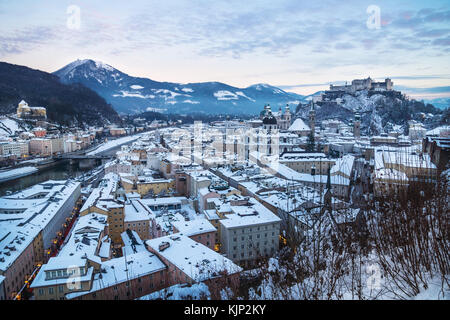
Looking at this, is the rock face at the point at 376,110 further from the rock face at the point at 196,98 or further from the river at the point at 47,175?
the rock face at the point at 196,98

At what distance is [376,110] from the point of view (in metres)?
31.1

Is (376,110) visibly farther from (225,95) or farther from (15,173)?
(225,95)

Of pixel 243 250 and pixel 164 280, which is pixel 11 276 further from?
pixel 243 250

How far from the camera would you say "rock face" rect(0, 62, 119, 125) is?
33.2 meters

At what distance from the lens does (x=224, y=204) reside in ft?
27.5

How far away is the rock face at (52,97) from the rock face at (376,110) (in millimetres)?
27075

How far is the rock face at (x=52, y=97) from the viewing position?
1307 inches

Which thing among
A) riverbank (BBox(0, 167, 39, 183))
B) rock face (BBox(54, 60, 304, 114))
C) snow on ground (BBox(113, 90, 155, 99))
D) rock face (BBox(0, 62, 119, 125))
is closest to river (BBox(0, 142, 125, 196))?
riverbank (BBox(0, 167, 39, 183))

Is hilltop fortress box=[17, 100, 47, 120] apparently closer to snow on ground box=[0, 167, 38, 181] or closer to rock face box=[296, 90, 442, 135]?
snow on ground box=[0, 167, 38, 181]

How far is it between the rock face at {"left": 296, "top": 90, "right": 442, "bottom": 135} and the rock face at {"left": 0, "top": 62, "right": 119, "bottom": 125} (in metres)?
27.1

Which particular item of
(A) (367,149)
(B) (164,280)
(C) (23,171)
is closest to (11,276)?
(B) (164,280)

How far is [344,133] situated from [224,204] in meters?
20.3
